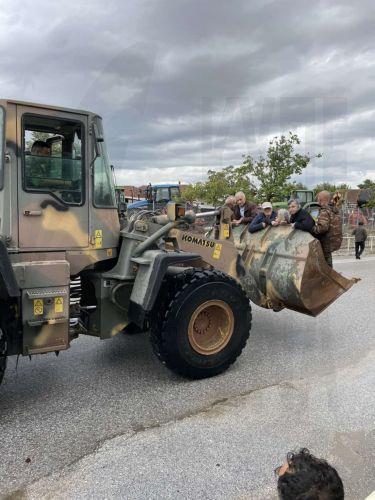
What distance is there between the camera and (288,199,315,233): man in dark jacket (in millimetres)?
5461

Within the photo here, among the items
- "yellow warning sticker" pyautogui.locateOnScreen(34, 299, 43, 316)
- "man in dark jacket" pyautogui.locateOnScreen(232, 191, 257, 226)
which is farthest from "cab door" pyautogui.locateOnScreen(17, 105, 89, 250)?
"man in dark jacket" pyautogui.locateOnScreen(232, 191, 257, 226)

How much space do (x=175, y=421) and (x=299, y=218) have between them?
300 cm

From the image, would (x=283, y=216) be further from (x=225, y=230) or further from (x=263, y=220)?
(x=225, y=230)

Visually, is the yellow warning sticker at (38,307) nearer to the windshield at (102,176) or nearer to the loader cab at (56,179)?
the loader cab at (56,179)

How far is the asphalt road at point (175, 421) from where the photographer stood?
292 cm

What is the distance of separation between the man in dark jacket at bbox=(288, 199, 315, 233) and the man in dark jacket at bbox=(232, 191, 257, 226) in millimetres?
926

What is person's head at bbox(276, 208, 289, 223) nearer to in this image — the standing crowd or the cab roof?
the standing crowd

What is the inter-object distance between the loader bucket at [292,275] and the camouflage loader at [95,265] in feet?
0.06

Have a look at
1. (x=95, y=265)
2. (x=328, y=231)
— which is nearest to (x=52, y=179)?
(x=95, y=265)

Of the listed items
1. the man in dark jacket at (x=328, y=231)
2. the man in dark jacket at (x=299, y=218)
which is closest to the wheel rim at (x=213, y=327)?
the man in dark jacket at (x=299, y=218)

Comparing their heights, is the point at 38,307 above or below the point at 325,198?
below

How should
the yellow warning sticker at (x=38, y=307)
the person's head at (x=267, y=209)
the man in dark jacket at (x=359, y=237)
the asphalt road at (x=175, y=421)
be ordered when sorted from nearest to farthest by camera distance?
the asphalt road at (x=175, y=421), the yellow warning sticker at (x=38, y=307), the person's head at (x=267, y=209), the man in dark jacket at (x=359, y=237)

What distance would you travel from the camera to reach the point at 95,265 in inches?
175

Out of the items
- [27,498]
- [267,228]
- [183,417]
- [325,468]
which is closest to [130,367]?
[183,417]
